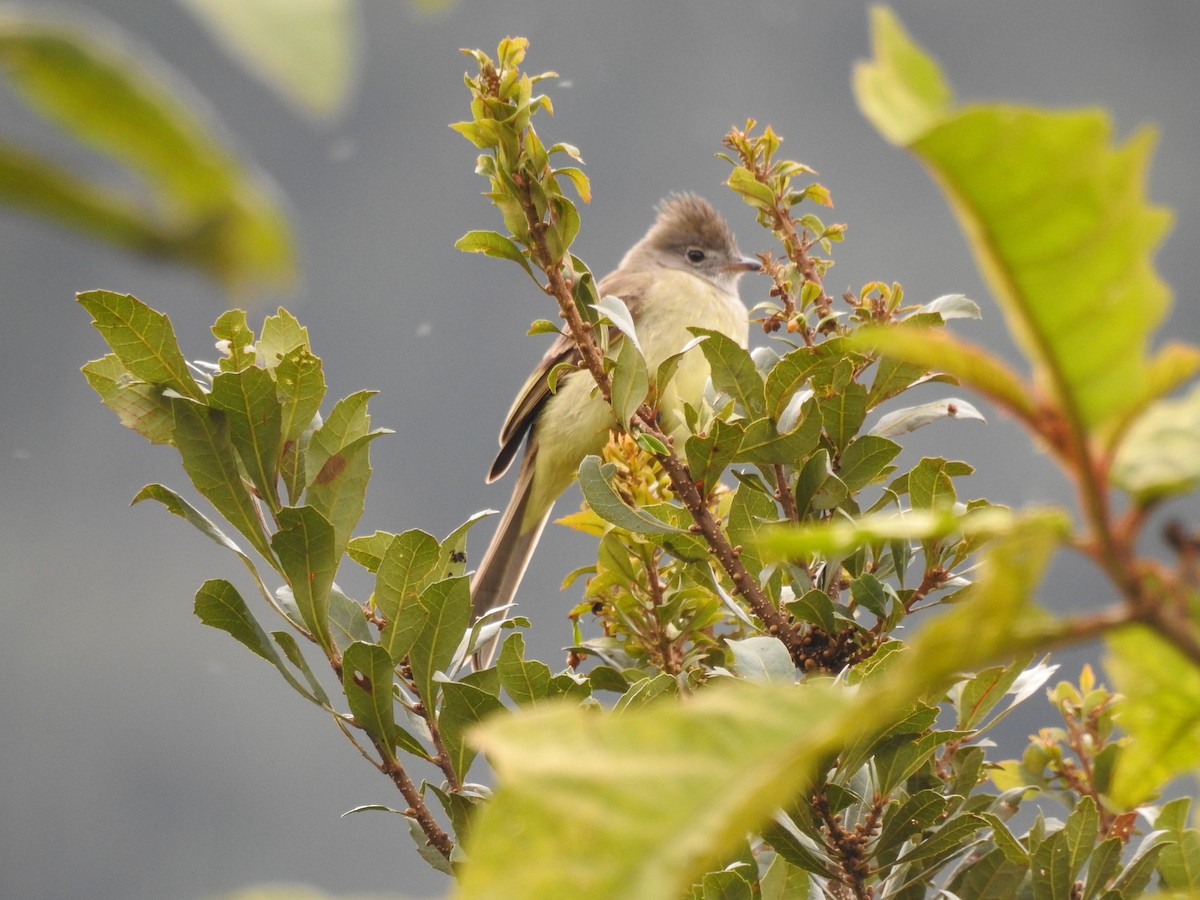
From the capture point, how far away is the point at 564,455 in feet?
13.1

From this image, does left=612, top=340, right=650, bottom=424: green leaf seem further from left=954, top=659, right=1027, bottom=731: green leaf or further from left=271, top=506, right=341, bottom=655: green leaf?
left=954, top=659, right=1027, bottom=731: green leaf

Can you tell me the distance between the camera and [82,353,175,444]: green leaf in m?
1.28

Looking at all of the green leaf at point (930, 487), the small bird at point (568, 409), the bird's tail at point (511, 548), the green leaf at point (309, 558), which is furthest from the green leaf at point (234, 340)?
the bird's tail at point (511, 548)

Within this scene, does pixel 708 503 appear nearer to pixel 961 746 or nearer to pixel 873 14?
pixel 961 746

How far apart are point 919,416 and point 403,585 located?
701 millimetres

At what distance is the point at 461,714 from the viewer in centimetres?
125

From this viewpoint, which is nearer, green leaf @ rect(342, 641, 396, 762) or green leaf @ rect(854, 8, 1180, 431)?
green leaf @ rect(854, 8, 1180, 431)

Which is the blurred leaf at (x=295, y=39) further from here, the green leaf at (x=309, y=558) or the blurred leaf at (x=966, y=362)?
the green leaf at (x=309, y=558)

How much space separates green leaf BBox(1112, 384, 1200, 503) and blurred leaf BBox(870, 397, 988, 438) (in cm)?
115

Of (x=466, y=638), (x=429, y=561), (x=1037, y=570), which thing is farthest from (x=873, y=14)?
(x=466, y=638)

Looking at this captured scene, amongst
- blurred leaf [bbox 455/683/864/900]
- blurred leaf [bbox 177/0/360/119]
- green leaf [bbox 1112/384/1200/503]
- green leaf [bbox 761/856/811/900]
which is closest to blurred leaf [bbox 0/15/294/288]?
blurred leaf [bbox 177/0/360/119]

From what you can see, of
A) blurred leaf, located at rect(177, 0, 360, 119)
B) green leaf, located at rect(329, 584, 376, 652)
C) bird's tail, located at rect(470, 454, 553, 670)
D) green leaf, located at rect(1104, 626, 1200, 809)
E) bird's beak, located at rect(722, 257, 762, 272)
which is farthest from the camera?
bird's beak, located at rect(722, 257, 762, 272)

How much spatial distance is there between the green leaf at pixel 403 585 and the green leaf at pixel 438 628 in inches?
0.4

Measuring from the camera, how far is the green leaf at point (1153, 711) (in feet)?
1.52
